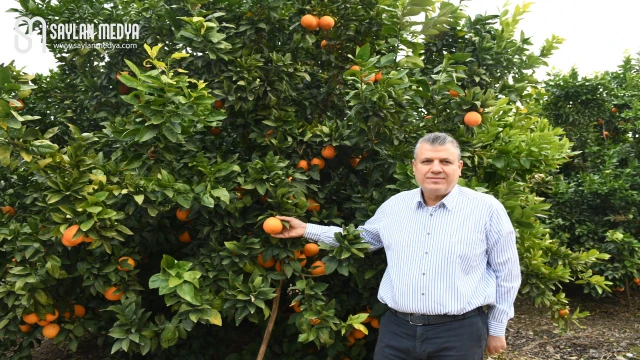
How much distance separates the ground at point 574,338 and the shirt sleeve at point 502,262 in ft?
6.97

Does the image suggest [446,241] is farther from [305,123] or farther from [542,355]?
[542,355]

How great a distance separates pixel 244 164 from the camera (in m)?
2.77

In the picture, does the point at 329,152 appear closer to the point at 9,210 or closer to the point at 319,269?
the point at 319,269

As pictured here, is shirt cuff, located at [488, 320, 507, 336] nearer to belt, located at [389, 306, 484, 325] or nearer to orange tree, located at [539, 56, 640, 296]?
belt, located at [389, 306, 484, 325]

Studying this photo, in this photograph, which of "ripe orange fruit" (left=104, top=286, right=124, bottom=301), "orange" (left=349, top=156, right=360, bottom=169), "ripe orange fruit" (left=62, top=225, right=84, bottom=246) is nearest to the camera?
"ripe orange fruit" (left=62, top=225, right=84, bottom=246)

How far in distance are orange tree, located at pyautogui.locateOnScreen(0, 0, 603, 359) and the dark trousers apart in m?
0.30

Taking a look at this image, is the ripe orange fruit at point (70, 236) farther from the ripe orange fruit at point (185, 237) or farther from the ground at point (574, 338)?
the ground at point (574, 338)

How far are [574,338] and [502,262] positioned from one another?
11.7ft

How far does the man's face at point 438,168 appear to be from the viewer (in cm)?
220

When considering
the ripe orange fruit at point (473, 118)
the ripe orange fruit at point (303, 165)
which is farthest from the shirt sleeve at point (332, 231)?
the ripe orange fruit at point (473, 118)

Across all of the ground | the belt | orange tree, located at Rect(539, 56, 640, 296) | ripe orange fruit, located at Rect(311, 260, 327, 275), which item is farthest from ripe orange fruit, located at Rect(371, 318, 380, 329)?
orange tree, located at Rect(539, 56, 640, 296)

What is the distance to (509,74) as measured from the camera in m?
3.19

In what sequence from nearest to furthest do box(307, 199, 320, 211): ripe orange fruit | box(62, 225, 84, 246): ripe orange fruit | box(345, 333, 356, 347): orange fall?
1. box(62, 225, 84, 246): ripe orange fruit
2. box(307, 199, 320, 211): ripe orange fruit
3. box(345, 333, 356, 347): orange

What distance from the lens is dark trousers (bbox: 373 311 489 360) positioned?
211cm
